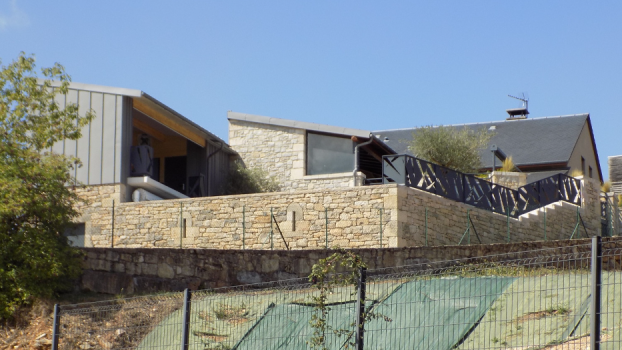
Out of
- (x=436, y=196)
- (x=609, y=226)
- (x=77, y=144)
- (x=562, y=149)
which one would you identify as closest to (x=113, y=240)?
(x=77, y=144)

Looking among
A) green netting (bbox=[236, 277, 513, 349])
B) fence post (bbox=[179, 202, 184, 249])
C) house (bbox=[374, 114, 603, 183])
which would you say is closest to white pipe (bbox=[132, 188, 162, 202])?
fence post (bbox=[179, 202, 184, 249])

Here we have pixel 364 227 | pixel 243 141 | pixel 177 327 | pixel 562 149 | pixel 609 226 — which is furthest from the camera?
pixel 562 149

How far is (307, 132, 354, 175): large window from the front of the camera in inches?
912

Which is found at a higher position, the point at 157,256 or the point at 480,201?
the point at 480,201

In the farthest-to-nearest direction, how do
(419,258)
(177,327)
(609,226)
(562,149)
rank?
(562,149) → (609,226) → (419,258) → (177,327)

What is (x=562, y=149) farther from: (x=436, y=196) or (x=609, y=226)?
(x=436, y=196)

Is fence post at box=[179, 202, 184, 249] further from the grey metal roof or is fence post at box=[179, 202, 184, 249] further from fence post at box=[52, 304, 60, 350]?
fence post at box=[52, 304, 60, 350]

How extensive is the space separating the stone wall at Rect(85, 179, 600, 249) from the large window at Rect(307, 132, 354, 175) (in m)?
3.94

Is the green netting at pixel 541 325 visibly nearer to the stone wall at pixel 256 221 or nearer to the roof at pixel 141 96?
the stone wall at pixel 256 221

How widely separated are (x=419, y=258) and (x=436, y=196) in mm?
4545

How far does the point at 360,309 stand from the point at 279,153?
1640 cm

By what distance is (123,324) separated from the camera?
11617 mm

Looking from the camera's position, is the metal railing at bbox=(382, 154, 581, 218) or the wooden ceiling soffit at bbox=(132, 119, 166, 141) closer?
the metal railing at bbox=(382, 154, 581, 218)

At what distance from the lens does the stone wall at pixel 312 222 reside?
18.6 meters
